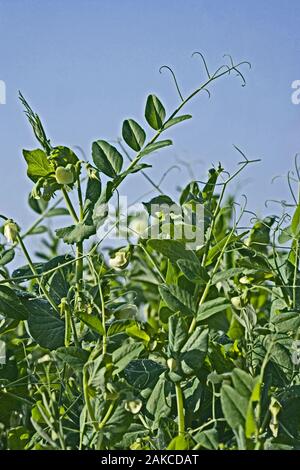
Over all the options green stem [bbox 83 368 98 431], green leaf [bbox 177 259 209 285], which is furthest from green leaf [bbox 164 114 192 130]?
green stem [bbox 83 368 98 431]

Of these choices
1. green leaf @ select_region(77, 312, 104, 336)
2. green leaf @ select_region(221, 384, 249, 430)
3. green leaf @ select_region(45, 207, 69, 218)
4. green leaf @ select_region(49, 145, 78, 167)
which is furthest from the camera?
green leaf @ select_region(45, 207, 69, 218)

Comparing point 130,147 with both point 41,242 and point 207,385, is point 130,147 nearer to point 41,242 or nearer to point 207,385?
point 207,385

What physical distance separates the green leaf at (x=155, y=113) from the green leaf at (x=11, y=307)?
0.19 m

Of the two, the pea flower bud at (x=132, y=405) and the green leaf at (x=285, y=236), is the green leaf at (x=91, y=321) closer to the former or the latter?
the pea flower bud at (x=132, y=405)

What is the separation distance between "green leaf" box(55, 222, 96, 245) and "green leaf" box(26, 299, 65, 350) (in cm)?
5

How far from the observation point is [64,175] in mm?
678

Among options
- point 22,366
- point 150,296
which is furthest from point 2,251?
point 150,296

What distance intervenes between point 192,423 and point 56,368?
0.35 feet

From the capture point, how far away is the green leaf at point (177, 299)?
2.06 feet

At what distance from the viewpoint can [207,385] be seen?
2.05ft

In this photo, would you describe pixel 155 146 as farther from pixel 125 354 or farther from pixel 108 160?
pixel 125 354

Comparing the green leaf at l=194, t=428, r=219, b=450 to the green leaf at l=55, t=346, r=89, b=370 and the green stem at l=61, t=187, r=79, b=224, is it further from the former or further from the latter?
the green stem at l=61, t=187, r=79, b=224

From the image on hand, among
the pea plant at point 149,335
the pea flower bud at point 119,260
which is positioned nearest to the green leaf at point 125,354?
the pea plant at point 149,335

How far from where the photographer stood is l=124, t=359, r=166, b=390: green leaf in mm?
611
